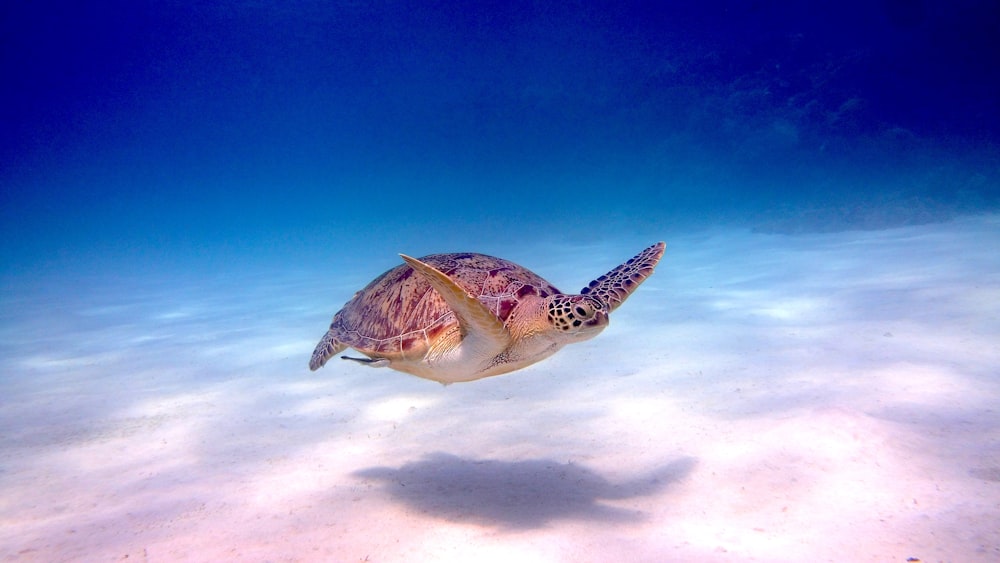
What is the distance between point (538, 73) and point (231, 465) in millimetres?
52438

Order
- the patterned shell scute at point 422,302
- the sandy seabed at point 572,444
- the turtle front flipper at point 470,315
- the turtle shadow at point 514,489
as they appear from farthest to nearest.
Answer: the patterned shell scute at point 422,302, the turtle shadow at point 514,489, the sandy seabed at point 572,444, the turtle front flipper at point 470,315

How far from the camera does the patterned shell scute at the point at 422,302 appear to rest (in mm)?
3430

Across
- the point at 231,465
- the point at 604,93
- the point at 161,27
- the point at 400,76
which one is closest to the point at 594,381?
the point at 231,465

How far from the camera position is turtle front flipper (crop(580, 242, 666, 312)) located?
10.3 ft

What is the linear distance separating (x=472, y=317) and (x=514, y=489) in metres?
1.63

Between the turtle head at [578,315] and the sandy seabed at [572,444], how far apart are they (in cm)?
124

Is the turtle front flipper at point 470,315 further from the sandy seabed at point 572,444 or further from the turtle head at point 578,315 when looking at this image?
the sandy seabed at point 572,444

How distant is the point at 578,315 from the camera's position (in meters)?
2.73

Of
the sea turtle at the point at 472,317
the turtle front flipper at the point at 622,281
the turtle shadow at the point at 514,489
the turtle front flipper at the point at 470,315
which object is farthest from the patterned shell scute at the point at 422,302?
the turtle shadow at the point at 514,489

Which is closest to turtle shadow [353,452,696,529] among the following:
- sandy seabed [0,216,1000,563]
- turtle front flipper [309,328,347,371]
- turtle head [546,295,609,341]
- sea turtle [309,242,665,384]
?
sandy seabed [0,216,1000,563]

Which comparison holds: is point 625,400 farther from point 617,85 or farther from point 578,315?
point 617,85

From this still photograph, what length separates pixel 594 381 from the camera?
19.0 ft

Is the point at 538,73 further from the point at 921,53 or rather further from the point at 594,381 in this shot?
the point at 594,381

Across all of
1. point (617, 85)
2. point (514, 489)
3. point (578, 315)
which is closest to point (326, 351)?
point (514, 489)
